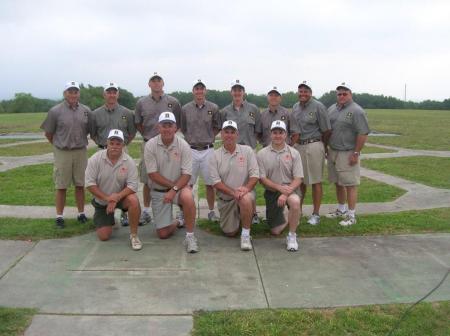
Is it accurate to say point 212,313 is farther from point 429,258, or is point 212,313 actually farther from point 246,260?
point 429,258

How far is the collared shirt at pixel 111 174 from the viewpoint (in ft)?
18.5

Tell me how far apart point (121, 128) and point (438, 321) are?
4.28 metres

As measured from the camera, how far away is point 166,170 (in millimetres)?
5785

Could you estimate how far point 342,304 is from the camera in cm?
405

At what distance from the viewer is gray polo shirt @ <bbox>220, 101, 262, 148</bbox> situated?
632cm

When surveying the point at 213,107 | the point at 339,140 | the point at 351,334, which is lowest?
the point at 351,334

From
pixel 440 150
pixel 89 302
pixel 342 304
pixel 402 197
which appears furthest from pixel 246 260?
pixel 440 150

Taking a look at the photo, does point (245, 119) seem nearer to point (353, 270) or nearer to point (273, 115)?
point (273, 115)

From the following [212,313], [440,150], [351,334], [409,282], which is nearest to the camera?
[351,334]

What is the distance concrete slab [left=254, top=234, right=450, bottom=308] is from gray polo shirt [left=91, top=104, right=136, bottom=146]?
2.31 m

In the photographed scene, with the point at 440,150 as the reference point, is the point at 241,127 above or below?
above

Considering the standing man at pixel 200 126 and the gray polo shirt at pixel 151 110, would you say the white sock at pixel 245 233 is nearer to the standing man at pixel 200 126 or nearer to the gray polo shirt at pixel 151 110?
the standing man at pixel 200 126

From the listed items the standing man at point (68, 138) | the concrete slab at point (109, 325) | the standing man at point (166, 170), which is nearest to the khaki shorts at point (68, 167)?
the standing man at point (68, 138)

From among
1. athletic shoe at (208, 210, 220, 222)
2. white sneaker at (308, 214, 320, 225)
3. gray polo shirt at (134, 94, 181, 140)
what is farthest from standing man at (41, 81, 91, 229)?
white sneaker at (308, 214, 320, 225)
